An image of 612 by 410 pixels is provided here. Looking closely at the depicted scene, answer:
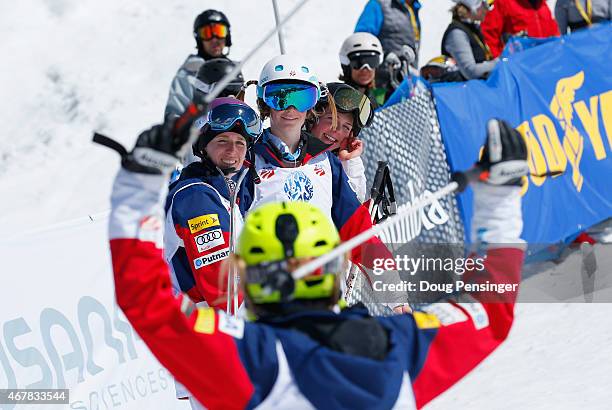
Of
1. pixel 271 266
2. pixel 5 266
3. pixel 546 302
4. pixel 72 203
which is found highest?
pixel 271 266

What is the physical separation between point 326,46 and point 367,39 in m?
9.67

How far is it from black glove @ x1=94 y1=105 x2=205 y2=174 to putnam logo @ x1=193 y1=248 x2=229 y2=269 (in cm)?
232

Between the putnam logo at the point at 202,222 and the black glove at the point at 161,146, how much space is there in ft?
7.66

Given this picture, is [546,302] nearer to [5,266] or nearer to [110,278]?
[110,278]

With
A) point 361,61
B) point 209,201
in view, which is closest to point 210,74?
point 361,61

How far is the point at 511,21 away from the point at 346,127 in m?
5.38

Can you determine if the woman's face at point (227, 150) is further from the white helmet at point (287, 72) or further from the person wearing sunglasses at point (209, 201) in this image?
the white helmet at point (287, 72)

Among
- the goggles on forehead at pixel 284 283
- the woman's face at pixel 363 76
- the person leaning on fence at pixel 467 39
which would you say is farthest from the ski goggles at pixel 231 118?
the person leaning on fence at pixel 467 39

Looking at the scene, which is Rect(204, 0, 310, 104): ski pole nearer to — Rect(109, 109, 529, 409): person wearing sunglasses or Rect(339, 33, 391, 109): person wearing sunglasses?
Rect(109, 109, 529, 409): person wearing sunglasses

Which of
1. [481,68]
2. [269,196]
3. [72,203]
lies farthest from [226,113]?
[72,203]

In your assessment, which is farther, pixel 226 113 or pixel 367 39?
pixel 367 39

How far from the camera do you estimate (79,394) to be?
228 inches

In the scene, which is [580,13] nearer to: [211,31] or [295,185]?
[211,31]

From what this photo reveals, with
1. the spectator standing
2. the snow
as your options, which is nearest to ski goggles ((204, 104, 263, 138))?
the snow
